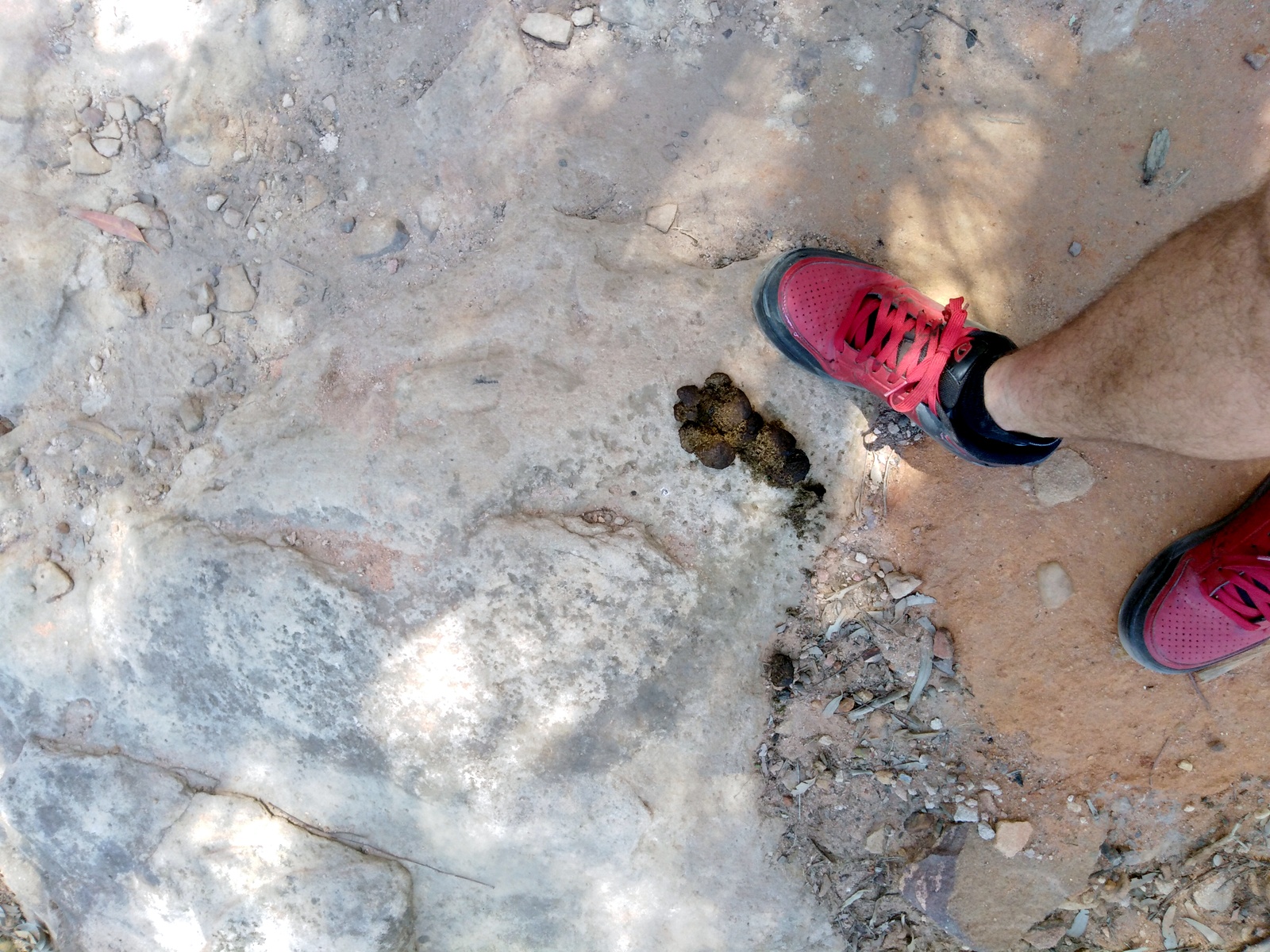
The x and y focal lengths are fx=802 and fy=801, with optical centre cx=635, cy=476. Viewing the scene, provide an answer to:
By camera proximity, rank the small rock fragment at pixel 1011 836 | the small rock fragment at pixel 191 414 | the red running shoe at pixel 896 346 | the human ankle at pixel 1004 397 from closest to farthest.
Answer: the human ankle at pixel 1004 397 → the red running shoe at pixel 896 346 → the small rock fragment at pixel 1011 836 → the small rock fragment at pixel 191 414

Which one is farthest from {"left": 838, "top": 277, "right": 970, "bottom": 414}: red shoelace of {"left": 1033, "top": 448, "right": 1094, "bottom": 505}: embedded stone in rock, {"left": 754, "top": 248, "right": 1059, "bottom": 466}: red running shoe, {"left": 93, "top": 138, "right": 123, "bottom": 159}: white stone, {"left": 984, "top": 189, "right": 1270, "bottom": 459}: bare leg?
{"left": 93, "top": 138, "right": 123, "bottom": 159}: white stone

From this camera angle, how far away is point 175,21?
9.19 ft

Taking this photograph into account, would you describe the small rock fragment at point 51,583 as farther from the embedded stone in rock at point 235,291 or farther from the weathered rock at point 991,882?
the weathered rock at point 991,882

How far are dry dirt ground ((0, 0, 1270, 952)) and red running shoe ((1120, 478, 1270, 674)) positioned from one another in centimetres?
10

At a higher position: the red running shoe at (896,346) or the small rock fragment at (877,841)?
the red running shoe at (896,346)

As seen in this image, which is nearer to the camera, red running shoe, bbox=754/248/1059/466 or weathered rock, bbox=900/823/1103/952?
red running shoe, bbox=754/248/1059/466

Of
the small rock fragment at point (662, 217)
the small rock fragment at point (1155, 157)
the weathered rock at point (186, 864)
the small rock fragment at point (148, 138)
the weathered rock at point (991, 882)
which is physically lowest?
the weathered rock at point (186, 864)

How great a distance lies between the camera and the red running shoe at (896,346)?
2432mm

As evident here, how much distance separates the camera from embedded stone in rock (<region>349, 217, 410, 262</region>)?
2748 millimetres

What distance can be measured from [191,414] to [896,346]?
7.77 feet

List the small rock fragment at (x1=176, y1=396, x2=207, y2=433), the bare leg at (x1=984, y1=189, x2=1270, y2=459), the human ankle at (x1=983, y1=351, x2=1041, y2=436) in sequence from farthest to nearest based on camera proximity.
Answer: the small rock fragment at (x1=176, y1=396, x2=207, y2=433)
the human ankle at (x1=983, y1=351, x2=1041, y2=436)
the bare leg at (x1=984, y1=189, x2=1270, y2=459)

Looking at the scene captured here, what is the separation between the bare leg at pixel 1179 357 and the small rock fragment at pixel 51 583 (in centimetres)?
307

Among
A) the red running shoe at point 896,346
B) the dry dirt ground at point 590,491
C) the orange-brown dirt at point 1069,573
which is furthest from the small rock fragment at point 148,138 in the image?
the orange-brown dirt at point 1069,573

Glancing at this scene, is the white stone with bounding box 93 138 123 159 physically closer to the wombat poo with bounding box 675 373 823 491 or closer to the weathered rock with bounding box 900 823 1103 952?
the wombat poo with bounding box 675 373 823 491
